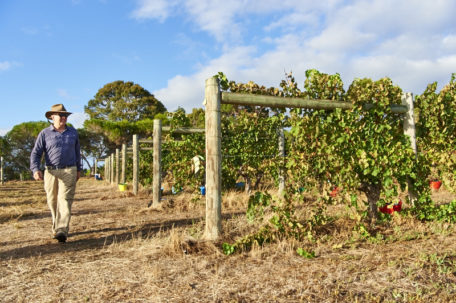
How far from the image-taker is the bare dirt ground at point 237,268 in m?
2.47

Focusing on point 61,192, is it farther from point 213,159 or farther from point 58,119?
point 213,159

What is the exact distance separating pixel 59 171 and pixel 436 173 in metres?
5.26

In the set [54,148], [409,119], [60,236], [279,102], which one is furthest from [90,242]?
[409,119]

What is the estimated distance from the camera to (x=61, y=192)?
4.50m

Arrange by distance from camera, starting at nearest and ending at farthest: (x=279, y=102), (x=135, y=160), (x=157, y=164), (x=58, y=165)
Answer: (x=279, y=102) < (x=58, y=165) < (x=157, y=164) < (x=135, y=160)

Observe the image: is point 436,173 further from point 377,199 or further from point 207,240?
point 207,240

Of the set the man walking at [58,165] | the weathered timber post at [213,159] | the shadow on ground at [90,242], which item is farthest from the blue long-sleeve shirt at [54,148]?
the weathered timber post at [213,159]

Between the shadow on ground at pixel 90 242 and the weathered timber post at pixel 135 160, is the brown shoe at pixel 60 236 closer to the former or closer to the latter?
the shadow on ground at pixel 90 242

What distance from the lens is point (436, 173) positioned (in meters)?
4.75

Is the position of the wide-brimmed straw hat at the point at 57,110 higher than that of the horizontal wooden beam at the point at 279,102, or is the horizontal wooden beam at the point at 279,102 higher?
the wide-brimmed straw hat at the point at 57,110

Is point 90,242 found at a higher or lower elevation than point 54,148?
lower

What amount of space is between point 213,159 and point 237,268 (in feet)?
4.29

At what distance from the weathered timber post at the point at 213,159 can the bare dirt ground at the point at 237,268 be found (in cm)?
22

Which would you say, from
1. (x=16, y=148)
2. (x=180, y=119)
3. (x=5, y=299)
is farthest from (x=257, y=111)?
(x=16, y=148)
